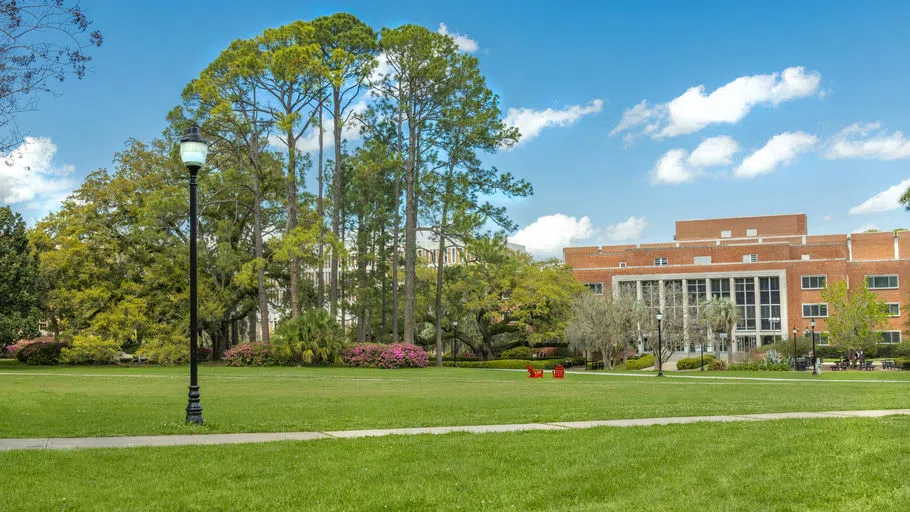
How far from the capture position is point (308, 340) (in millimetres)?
47250

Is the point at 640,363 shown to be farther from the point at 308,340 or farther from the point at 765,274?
the point at 308,340

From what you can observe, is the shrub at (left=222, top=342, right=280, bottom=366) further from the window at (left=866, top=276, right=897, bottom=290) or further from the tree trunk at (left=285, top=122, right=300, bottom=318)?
the window at (left=866, top=276, right=897, bottom=290)

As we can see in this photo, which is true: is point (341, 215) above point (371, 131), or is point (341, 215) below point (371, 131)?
below

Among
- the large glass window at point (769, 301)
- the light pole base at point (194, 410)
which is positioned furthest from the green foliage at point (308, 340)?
the large glass window at point (769, 301)

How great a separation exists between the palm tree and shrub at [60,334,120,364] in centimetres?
4639

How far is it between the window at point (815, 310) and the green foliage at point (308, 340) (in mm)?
53559

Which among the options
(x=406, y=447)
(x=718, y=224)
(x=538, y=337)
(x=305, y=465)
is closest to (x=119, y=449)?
(x=305, y=465)

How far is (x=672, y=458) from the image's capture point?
9320 millimetres

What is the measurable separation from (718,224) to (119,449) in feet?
352

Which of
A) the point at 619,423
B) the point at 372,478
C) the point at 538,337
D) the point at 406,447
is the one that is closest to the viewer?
the point at 372,478

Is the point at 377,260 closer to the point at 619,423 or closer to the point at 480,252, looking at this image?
the point at 480,252

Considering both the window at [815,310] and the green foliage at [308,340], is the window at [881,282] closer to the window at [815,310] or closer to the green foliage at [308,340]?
the window at [815,310]

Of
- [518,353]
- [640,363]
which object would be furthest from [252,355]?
[640,363]

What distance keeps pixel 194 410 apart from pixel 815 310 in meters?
78.6
